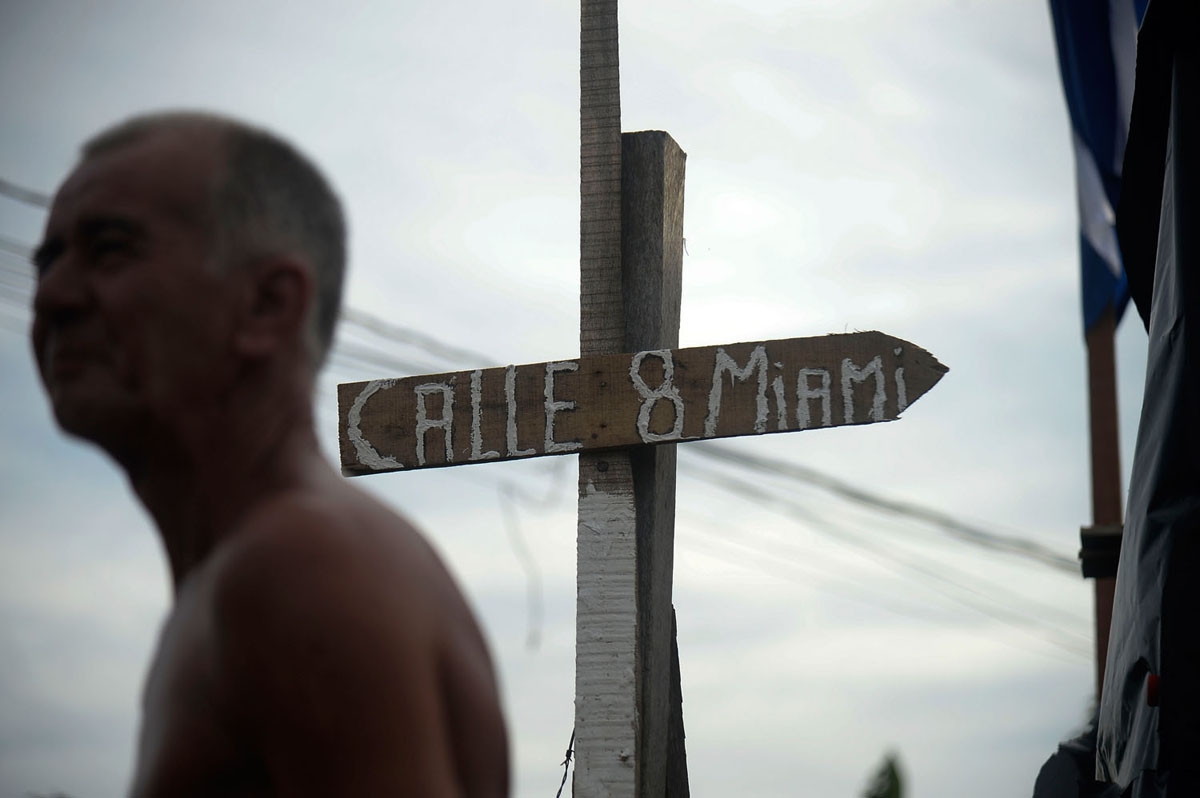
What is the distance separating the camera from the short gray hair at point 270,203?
1.44 metres

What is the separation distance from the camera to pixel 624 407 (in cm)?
341

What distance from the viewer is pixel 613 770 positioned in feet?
10.7

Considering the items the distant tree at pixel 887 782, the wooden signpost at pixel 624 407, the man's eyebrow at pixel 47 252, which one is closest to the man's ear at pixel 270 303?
the man's eyebrow at pixel 47 252

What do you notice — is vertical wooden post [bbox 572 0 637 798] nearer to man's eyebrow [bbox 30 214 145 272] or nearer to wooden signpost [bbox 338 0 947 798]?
wooden signpost [bbox 338 0 947 798]

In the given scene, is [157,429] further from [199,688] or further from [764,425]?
[764,425]

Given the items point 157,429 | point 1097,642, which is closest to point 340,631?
point 157,429

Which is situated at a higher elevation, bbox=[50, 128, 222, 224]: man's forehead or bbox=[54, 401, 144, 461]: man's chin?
bbox=[50, 128, 222, 224]: man's forehead

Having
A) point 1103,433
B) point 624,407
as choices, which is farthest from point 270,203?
point 1103,433

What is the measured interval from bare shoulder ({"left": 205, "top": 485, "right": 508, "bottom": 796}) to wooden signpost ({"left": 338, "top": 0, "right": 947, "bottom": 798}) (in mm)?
1998

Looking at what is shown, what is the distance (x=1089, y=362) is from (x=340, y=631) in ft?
28.3

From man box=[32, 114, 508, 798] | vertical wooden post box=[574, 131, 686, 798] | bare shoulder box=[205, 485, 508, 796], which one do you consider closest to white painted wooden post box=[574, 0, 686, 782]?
vertical wooden post box=[574, 131, 686, 798]

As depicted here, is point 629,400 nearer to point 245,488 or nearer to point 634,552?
point 634,552

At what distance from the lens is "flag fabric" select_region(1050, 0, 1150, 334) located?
19.7 feet

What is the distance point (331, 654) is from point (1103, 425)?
8.47 metres
